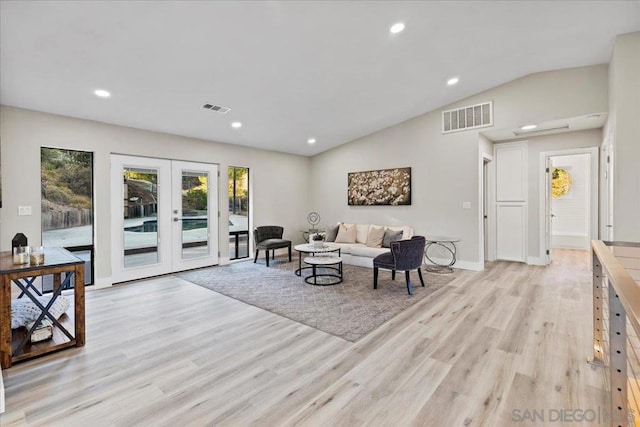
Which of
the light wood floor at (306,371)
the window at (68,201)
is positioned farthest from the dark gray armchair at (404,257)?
the window at (68,201)

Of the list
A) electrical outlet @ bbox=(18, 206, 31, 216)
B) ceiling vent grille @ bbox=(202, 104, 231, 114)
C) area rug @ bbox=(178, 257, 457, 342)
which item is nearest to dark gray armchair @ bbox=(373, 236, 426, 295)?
area rug @ bbox=(178, 257, 457, 342)

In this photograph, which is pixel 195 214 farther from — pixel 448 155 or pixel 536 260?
pixel 536 260

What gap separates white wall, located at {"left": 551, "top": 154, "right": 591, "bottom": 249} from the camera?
25.0ft

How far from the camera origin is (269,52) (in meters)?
3.33

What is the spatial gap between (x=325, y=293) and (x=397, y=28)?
331 centimetres

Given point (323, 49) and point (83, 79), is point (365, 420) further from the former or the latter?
point (83, 79)

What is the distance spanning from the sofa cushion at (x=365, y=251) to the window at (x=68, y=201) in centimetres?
432

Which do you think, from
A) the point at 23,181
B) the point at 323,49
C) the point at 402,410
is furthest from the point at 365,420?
the point at 23,181

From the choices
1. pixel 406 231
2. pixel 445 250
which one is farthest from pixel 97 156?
pixel 445 250

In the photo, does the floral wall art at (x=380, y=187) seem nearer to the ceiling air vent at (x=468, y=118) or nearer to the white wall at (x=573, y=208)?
the ceiling air vent at (x=468, y=118)

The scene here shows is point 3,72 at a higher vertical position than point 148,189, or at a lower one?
higher

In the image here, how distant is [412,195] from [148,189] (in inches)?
193

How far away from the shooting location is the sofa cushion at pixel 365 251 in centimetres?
557

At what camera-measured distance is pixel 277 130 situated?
582 centimetres
